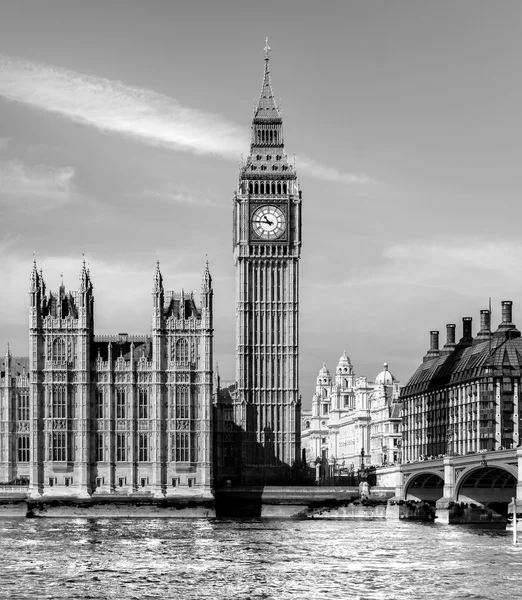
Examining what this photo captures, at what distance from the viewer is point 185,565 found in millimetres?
107000

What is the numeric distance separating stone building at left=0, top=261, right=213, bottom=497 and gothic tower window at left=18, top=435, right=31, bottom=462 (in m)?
2.65

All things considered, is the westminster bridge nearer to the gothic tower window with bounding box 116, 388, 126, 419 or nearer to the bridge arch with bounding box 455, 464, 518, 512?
the bridge arch with bounding box 455, 464, 518, 512

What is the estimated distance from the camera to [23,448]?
185 m

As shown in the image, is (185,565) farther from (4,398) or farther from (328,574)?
(4,398)

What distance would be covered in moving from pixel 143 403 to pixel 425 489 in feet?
128

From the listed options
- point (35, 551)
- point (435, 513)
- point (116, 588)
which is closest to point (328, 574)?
point (116, 588)

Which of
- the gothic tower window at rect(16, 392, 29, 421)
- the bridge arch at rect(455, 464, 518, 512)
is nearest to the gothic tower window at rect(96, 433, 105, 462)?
the gothic tower window at rect(16, 392, 29, 421)

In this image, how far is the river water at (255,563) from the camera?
9244cm

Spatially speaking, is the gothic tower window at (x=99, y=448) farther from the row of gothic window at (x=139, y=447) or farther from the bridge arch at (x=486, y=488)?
the bridge arch at (x=486, y=488)

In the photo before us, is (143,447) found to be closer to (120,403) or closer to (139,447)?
(139,447)

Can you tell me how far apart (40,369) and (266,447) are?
3376 centimetres

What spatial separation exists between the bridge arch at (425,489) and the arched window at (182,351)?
3265 centimetres

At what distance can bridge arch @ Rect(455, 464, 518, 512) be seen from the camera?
17275 cm

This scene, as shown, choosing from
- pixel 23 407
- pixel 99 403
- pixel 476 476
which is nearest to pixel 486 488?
pixel 476 476
